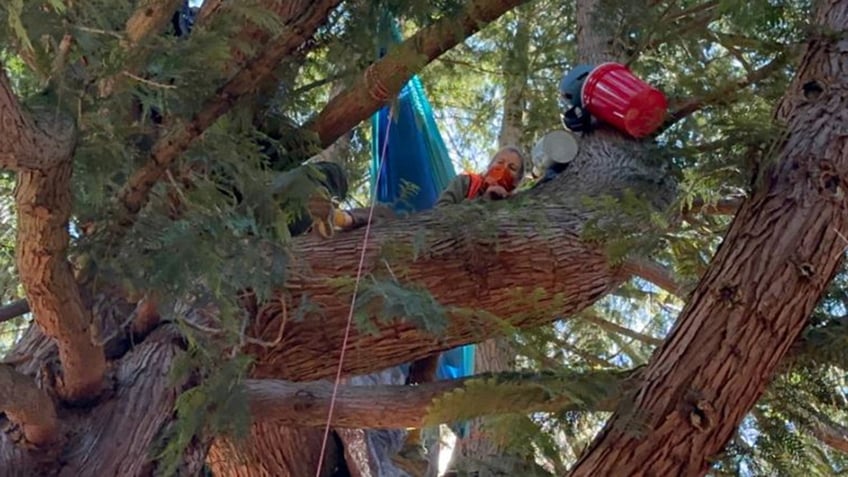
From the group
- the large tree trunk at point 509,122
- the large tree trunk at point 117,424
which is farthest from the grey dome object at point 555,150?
the large tree trunk at point 117,424

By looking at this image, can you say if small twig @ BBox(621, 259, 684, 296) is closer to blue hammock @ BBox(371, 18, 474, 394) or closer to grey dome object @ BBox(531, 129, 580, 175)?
grey dome object @ BBox(531, 129, 580, 175)

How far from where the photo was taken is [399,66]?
272cm

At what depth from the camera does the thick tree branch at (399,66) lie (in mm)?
2611

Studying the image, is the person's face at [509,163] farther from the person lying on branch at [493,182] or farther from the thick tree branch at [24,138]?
the thick tree branch at [24,138]

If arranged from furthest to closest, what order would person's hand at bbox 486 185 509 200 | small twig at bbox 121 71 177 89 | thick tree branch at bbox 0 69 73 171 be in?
person's hand at bbox 486 185 509 200, small twig at bbox 121 71 177 89, thick tree branch at bbox 0 69 73 171

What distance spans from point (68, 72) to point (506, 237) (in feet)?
4.36

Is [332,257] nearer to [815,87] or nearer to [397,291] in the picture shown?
[397,291]

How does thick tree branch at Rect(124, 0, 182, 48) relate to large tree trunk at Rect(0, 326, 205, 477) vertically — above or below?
above

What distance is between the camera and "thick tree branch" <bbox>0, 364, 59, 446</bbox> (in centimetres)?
209

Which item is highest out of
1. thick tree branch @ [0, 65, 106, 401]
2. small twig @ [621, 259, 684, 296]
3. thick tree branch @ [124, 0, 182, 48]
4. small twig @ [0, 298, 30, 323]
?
small twig @ [621, 259, 684, 296]

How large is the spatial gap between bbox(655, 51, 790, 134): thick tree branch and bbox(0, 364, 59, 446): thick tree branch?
151 cm

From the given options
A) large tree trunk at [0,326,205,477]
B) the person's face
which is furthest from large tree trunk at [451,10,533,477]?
large tree trunk at [0,326,205,477]

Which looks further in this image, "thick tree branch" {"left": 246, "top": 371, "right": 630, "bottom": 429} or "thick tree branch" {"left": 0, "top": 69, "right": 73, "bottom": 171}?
"thick tree branch" {"left": 246, "top": 371, "right": 630, "bottom": 429}

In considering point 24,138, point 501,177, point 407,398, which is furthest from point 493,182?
point 24,138
